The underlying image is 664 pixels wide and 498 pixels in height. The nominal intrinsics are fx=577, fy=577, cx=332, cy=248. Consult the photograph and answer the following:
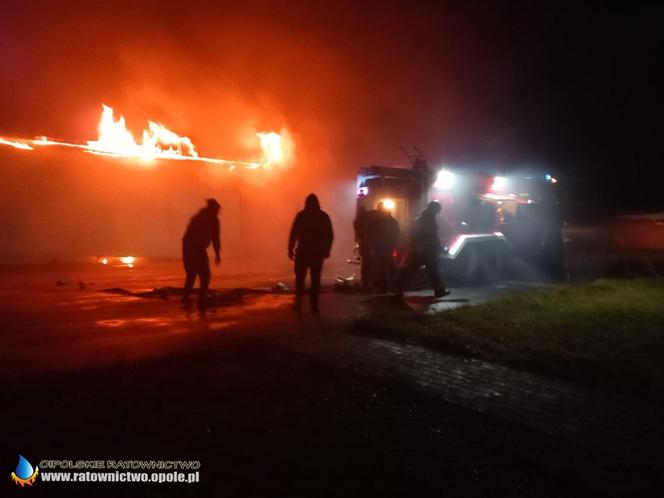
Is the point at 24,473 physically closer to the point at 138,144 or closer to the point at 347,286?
the point at 347,286

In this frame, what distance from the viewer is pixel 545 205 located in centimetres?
1459

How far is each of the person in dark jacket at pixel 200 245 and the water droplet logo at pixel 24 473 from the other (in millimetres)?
5857

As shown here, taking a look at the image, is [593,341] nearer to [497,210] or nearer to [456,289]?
[456,289]

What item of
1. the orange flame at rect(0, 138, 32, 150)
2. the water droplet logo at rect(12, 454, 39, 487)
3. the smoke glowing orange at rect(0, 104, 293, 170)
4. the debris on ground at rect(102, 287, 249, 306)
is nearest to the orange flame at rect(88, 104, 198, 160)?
the smoke glowing orange at rect(0, 104, 293, 170)

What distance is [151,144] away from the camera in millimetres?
18047

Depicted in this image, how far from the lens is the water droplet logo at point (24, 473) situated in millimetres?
3117

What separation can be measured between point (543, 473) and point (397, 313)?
4674 mm

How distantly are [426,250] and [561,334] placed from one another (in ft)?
12.4

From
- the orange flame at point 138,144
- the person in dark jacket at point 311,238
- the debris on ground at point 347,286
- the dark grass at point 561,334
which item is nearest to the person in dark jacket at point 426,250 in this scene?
the debris on ground at point 347,286

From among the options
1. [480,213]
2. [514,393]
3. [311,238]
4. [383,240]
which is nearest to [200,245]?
[311,238]

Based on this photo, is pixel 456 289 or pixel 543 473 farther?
pixel 456 289

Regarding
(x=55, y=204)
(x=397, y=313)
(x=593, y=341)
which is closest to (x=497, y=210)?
(x=397, y=313)

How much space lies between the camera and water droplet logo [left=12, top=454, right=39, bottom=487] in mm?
3117

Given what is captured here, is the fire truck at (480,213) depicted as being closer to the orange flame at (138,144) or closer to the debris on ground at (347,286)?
the debris on ground at (347,286)
